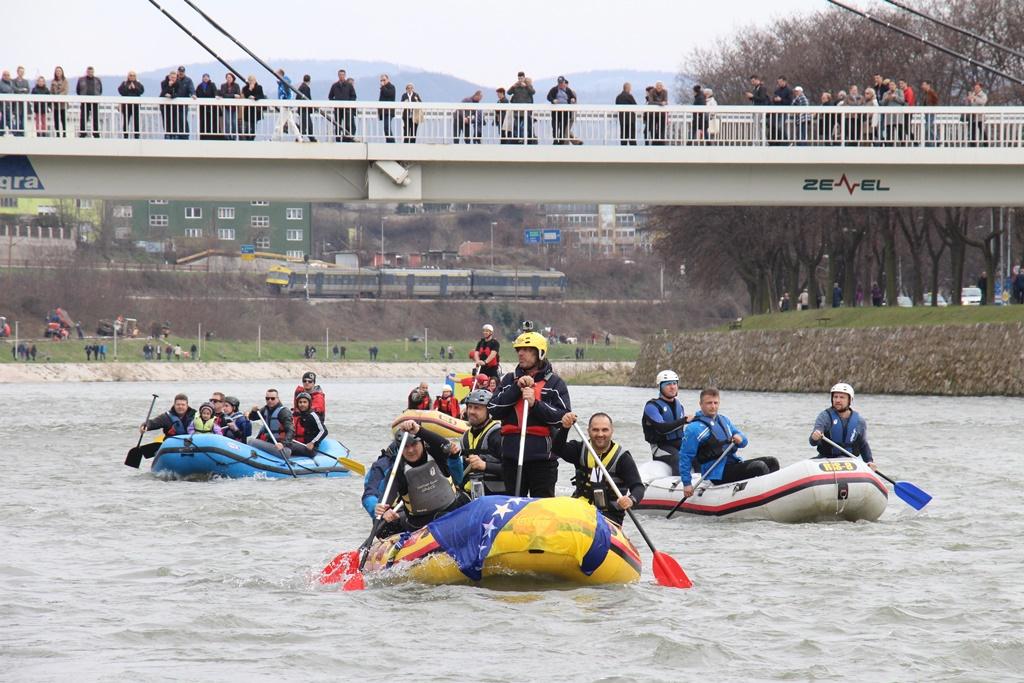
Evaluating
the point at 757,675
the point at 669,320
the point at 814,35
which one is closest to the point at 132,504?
the point at 757,675

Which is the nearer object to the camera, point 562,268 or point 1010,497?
point 1010,497

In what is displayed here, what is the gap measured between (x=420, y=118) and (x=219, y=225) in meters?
113

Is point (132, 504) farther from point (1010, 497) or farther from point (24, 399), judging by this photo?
point (24, 399)

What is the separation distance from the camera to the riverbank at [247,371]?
92.2m

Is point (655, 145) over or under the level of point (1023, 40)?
under

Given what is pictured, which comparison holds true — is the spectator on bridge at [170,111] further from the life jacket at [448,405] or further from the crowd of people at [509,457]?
the crowd of people at [509,457]

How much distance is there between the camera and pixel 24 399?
2554 inches

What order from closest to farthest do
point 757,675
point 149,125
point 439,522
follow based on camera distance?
point 757,675, point 439,522, point 149,125

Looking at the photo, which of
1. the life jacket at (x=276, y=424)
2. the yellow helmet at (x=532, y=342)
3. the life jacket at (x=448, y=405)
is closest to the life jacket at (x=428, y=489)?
the yellow helmet at (x=532, y=342)

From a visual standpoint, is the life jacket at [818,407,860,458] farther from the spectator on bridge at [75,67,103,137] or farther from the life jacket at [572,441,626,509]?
the spectator on bridge at [75,67,103,137]

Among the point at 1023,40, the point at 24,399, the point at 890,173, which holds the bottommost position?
the point at 24,399

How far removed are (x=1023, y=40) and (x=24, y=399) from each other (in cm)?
3765

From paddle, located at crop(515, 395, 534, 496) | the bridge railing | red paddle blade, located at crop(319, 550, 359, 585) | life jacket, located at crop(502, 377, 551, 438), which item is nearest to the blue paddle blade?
life jacket, located at crop(502, 377, 551, 438)

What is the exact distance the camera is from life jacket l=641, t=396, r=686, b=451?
20891mm
